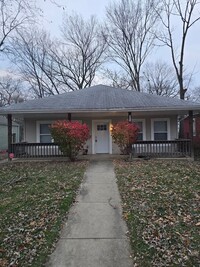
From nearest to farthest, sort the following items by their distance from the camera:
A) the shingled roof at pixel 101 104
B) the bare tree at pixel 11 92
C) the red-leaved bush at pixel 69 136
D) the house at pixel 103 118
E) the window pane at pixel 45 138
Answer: the red-leaved bush at pixel 69 136, the shingled roof at pixel 101 104, the house at pixel 103 118, the window pane at pixel 45 138, the bare tree at pixel 11 92

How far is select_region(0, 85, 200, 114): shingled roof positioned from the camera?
1433 cm

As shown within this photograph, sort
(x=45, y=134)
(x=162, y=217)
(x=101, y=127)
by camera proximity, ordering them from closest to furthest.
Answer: (x=162, y=217) < (x=45, y=134) < (x=101, y=127)

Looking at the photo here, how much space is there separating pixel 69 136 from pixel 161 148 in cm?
558

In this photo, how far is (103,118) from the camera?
55.1 ft

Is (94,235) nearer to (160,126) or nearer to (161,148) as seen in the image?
(161,148)

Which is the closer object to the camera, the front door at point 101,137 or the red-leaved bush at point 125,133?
the red-leaved bush at point 125,133

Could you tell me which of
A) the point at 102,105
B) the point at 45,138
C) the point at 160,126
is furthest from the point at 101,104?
the point at 45,138

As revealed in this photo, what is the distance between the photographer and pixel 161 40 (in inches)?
1126

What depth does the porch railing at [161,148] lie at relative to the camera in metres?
14.9

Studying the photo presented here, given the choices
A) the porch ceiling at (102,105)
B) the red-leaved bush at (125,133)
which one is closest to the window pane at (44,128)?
the porch ceiling at (102,105)

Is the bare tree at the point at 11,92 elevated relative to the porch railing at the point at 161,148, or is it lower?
elevated

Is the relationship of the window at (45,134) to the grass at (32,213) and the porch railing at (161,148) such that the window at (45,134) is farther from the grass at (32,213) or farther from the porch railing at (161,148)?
the grass at (32,213)

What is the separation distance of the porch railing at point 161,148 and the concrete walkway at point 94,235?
7982 mm

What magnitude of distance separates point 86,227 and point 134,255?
1.29 meters
